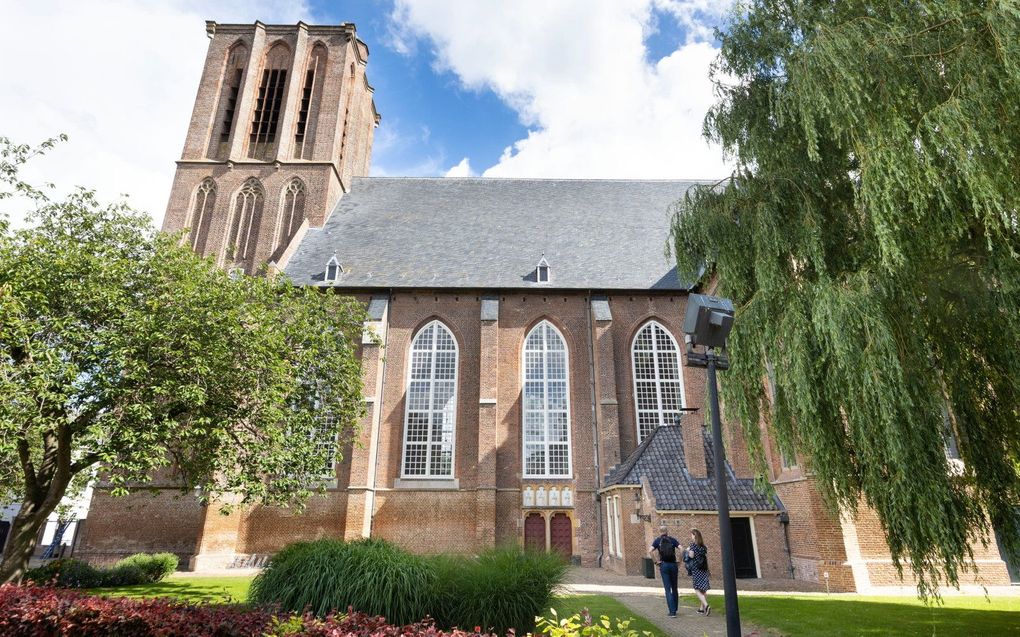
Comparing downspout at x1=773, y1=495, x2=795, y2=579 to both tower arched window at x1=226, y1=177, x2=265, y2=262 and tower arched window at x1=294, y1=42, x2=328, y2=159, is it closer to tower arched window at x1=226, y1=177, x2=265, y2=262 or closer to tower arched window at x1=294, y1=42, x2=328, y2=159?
tower arched window at x1=226, y1=177, x2=265, y2=262

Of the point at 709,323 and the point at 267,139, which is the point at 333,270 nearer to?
the point at 267,139

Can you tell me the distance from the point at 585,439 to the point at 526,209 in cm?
1282

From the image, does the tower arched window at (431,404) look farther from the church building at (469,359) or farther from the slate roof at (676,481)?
the slate roof at (676,481)

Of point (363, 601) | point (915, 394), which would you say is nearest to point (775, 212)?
point (915, 394)

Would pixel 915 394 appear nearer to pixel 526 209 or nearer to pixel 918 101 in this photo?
pixel 918 101

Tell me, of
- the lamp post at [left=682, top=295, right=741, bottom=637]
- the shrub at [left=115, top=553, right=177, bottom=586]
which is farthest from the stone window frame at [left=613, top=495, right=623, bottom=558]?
the shrub at [left=115, top=553, right=177, bottom=586]

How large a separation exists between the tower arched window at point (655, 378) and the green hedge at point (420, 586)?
516 inches

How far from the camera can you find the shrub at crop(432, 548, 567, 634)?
308 inches

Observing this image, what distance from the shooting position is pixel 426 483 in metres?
19.8

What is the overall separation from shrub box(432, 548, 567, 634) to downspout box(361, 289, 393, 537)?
10.6 m

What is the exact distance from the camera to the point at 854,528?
43.0 feet

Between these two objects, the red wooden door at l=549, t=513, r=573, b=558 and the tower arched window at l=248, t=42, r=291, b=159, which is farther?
the tower arched window at l=248, t=42, r=291, b=159

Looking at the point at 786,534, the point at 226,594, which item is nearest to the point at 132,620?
the point at 226,594

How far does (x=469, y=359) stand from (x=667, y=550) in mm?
12477
